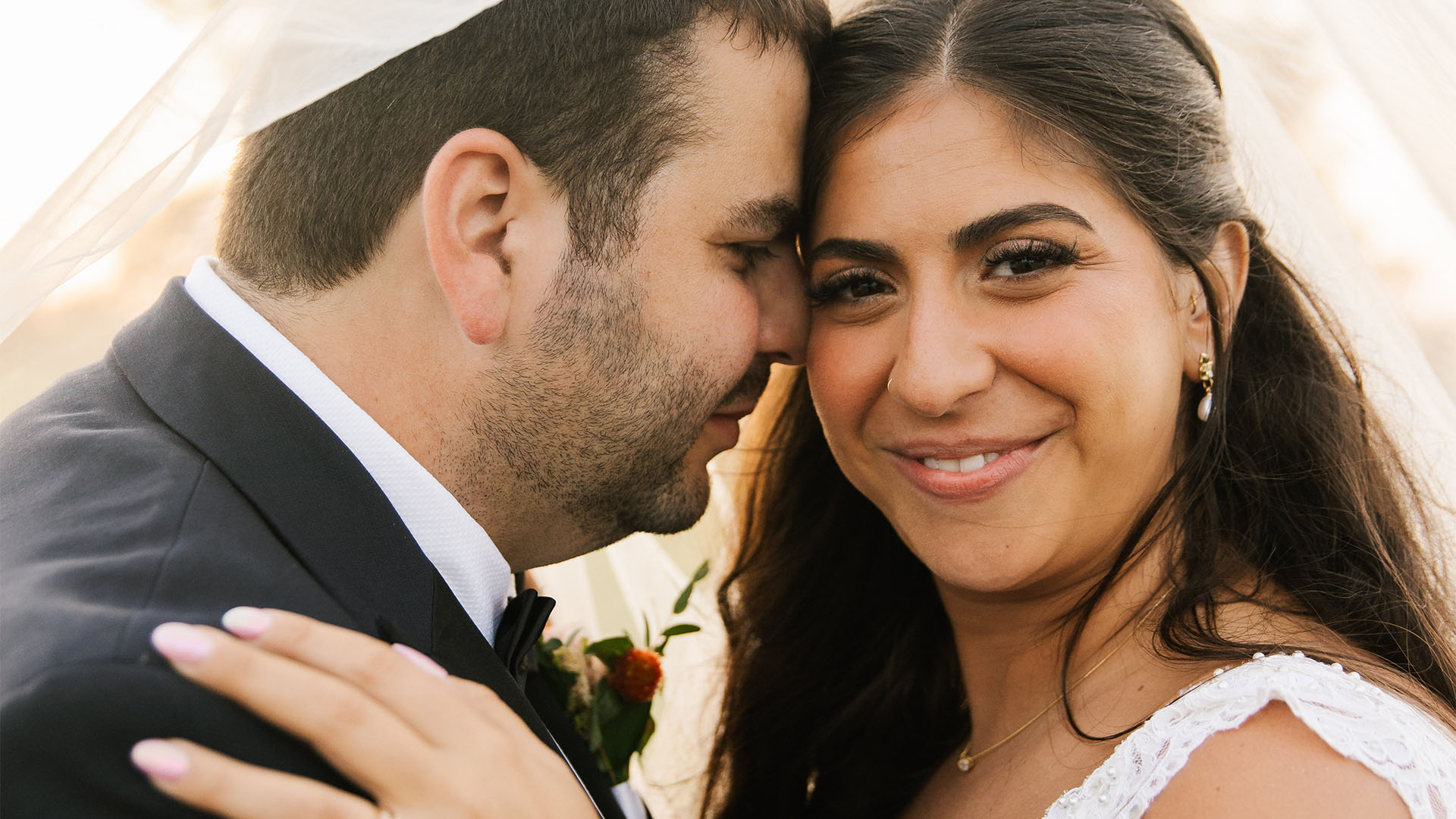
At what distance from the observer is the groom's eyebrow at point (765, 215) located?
258cm

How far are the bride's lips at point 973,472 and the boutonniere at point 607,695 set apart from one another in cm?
96

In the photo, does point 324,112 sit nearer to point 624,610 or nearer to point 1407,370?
point 624,610

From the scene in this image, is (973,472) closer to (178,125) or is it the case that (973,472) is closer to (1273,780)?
(1273,780)

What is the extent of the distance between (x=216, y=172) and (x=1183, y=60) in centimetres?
214

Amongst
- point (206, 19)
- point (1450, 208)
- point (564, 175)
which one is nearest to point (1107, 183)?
point (1450, 208)

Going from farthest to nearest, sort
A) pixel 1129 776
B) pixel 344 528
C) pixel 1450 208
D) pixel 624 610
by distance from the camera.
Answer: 1. pixel 624 610
2. pixel 1450 208
3. pixel 1129 776
4. pixel 344 528

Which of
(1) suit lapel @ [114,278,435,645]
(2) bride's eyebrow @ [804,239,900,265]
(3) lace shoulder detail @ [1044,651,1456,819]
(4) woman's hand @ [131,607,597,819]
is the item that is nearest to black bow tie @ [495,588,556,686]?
(1) suit lapel @ [114,278,435,645]

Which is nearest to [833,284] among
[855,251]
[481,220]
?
[855,251]

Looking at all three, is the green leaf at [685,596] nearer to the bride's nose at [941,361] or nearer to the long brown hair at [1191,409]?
the long brown hair at [1191,409]

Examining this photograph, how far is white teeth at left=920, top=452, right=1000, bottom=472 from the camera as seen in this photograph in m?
2.56

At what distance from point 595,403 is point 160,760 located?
1247mm

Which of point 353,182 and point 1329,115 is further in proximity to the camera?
point 1329,115

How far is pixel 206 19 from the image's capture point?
2.02m

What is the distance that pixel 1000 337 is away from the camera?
96.4 inches
